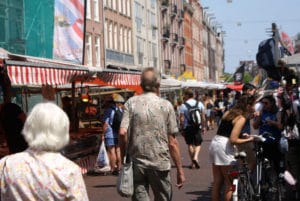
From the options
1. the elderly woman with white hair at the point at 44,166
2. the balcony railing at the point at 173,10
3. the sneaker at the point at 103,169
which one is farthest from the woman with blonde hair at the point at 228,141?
the balcony railing at the point at 173,10

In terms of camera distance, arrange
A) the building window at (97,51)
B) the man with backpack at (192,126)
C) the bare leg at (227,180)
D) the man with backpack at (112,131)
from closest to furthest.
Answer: the bare leg at (227,180)
the man with backpack at (112,131)
the man with backpack at (192,126)
the building window at (97,51)

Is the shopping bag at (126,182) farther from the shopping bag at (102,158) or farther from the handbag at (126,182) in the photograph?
the shopping bag at (102,158)

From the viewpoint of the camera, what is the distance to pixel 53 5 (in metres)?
20.3

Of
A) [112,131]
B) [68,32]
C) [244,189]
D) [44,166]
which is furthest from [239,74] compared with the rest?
[44,166]

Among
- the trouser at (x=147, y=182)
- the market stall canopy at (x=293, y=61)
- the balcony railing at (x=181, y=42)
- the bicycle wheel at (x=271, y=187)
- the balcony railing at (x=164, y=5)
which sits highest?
the balcony railing at (x=164, y=5)

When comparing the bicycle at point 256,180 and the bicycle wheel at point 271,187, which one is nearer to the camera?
the bicycle at point 256,180

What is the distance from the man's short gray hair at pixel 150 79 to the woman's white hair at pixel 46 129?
7.65 feet

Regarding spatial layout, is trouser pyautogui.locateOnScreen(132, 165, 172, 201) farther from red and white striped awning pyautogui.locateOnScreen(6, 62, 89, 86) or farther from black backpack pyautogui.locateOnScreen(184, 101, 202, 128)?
black backpack pyautogui.locateOnScreen(184, 101, 202, 128)

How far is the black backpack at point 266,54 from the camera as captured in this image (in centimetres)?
1072

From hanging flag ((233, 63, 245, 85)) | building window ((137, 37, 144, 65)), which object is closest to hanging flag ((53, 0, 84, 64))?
Result: hanging flag ((233, 63, 245, 85))

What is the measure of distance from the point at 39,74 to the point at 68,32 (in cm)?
1052

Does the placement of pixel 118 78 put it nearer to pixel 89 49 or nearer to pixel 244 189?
pixel 244 189

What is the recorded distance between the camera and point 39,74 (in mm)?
9562

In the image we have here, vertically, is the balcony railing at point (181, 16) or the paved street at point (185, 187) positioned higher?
the balcony railing at point (181, 16)
